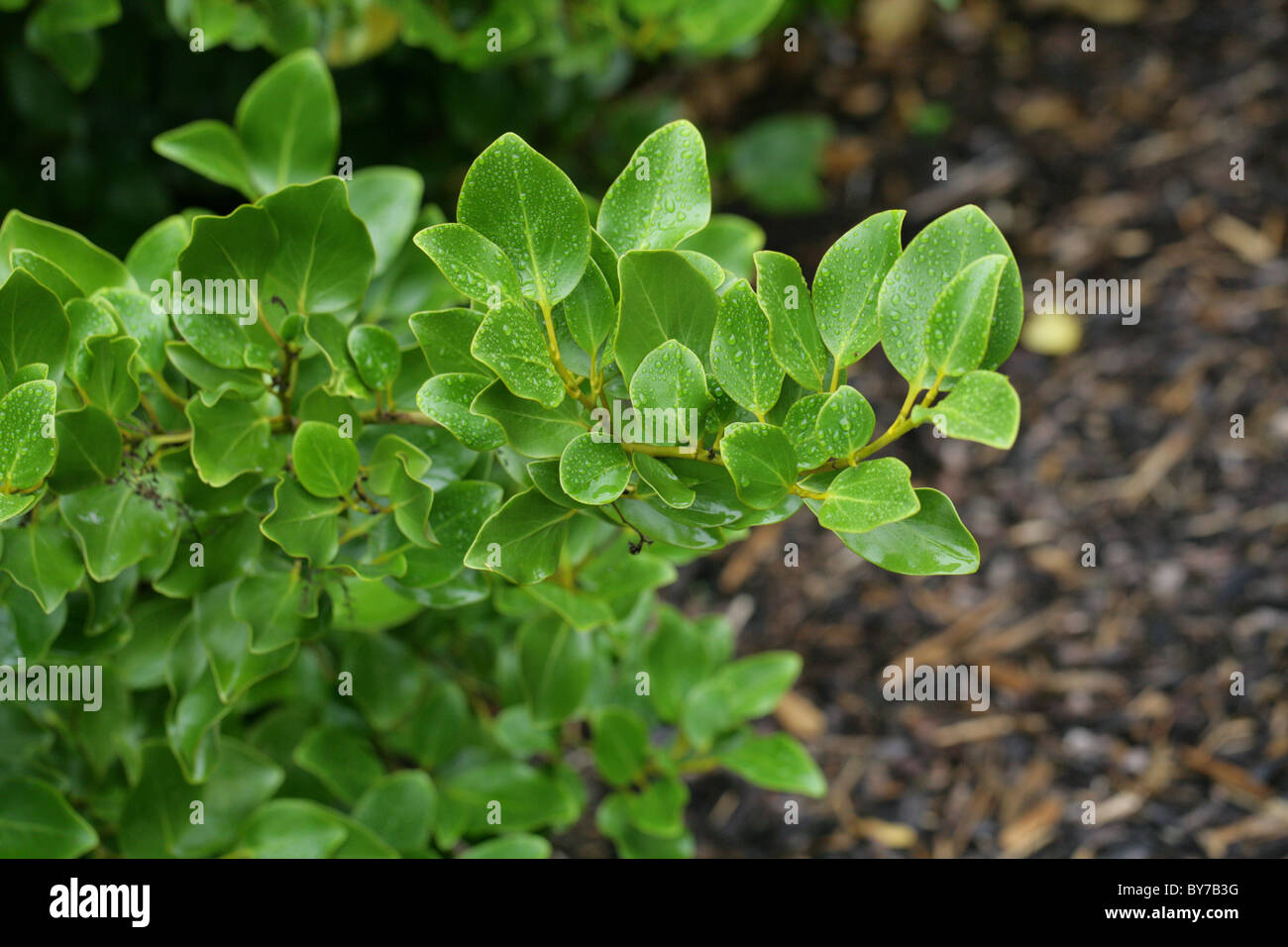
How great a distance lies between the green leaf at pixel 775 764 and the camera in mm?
1595

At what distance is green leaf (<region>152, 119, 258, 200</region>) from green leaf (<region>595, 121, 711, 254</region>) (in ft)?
2.10

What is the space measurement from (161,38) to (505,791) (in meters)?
1.76

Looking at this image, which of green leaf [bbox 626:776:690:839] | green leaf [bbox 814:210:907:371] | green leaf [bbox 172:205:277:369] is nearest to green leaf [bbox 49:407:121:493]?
green leaf [bbox 172:205:277:369]

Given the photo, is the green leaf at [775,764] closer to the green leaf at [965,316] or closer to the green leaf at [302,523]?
the green leaf at [302,523]

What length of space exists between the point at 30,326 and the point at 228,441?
0.20 meters

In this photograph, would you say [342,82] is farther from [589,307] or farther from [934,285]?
[934,285]

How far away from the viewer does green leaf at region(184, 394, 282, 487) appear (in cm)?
100

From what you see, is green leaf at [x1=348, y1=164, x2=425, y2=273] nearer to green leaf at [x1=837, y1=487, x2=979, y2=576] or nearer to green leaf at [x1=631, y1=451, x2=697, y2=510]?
green leaf at [x1=631, y1=451, x2=697, y2=510]

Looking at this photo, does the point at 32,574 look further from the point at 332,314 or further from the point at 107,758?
the point at 107,758

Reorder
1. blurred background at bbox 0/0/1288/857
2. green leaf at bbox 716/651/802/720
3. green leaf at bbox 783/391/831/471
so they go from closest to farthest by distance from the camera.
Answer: green leaf at bbox 783/391/831/471, green leaf at bbox 716/651/802/720, blurred background at bbox 0/0/1288/857

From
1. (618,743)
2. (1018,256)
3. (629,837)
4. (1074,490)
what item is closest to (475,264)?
(618,743)

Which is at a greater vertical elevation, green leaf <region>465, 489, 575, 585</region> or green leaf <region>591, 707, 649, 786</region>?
green leaf <region>465, 489, 575, 585</region>

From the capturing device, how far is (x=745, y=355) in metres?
0.87
